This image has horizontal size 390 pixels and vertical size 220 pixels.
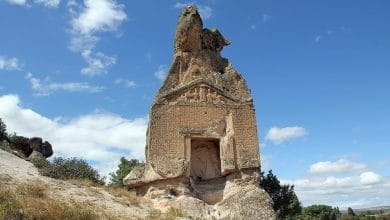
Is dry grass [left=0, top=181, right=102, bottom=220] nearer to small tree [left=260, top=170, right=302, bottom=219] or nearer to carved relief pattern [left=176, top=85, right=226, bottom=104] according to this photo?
carved relief pattern [left=176, top=85, right=226, bottom=104]

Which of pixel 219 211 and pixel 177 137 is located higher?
pixel 177 137

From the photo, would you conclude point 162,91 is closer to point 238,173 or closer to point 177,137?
point 177,137

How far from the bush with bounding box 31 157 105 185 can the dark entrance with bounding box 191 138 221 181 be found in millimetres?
4471

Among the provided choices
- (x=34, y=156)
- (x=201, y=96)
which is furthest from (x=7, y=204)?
(x=34, y=156)

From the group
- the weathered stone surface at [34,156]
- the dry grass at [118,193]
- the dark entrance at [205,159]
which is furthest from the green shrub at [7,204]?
the weathered stone surface at [34,156]

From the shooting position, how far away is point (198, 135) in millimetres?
14016

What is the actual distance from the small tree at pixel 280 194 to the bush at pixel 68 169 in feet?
27.5

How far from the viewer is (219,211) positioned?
13.0 m

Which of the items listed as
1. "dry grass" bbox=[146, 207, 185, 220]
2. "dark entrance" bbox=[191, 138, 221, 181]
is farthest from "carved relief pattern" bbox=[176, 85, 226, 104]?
"dry grass" bbox=[146, 207, 185, 220]

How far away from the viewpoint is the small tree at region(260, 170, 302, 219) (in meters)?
21.4

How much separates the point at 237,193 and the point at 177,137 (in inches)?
101

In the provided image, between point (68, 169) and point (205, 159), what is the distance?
555cm

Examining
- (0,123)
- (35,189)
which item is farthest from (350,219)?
(35,189)

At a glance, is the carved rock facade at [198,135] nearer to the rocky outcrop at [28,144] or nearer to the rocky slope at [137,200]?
the rocky slope at [137,200]
